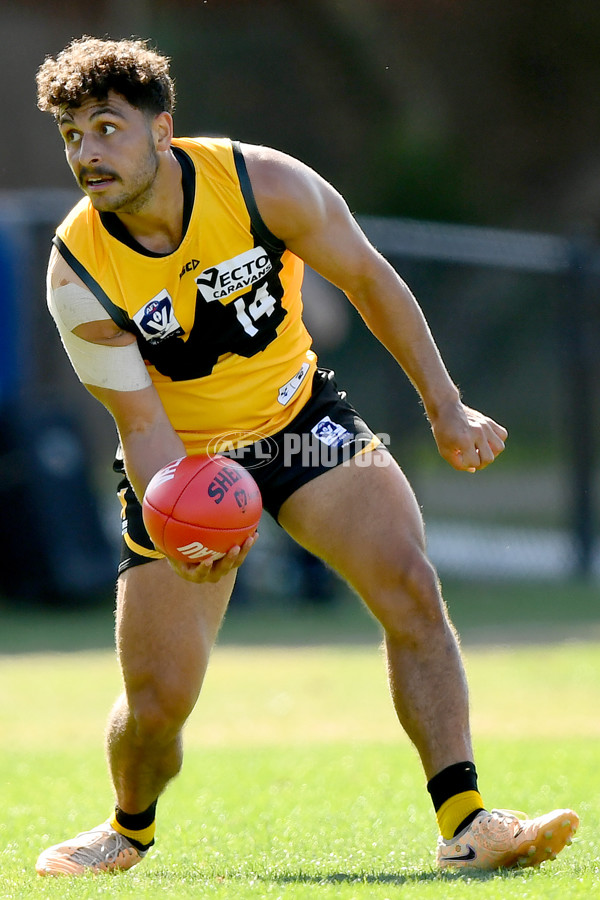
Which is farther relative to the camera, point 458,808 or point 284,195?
point 284,195

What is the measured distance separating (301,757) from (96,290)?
3.68 m

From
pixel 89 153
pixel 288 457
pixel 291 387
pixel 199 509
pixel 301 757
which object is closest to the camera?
pixel 199 509

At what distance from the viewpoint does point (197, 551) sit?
430 cm

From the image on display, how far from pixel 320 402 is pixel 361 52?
29.6 m

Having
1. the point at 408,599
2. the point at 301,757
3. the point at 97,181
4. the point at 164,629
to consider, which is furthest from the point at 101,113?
the point at 301,757

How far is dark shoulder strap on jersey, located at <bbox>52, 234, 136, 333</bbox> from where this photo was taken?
4559mm

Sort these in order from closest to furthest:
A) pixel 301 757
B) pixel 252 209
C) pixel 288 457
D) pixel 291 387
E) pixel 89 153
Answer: pixel 89 153 → pixel 252 209 → pixel 288 457 → pixel 291 387 → pixel 301 757

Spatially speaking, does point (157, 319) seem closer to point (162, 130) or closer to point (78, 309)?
point (78, 309)

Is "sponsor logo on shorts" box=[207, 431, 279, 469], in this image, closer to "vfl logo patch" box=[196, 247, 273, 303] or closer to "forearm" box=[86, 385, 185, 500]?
"forearm" box=[86, 385, 185, 500]

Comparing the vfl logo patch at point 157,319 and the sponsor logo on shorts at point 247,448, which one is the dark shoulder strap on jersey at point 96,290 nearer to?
the vfl logo patch at point 157,319

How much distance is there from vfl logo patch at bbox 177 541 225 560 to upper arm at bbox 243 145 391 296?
3.74 ft

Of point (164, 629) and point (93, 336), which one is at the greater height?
point (93, 336)

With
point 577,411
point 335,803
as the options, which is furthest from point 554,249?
point 335,803

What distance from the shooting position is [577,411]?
15977 millimetres
